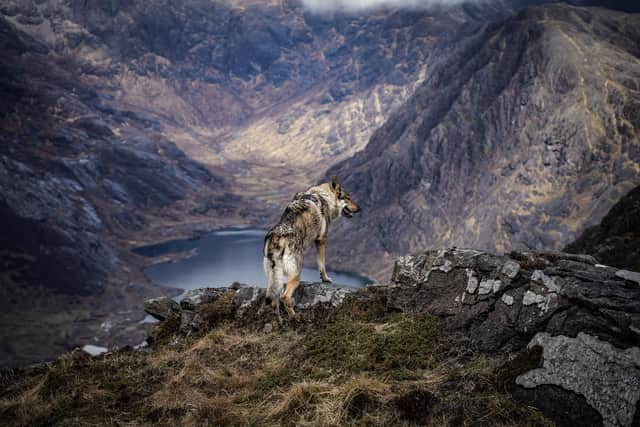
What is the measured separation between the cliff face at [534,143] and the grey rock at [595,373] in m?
137

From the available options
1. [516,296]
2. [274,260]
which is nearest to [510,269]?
[516,296]

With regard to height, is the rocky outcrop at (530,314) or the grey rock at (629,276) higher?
the grey rock at (629,276)

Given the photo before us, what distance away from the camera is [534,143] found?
526 ft

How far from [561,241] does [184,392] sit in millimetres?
140012

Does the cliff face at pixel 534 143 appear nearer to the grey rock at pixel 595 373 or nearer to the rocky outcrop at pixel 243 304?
the rocky outcrop at pixel 243 304

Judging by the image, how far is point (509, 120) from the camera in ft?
580

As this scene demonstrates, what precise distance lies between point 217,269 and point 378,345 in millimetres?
156727

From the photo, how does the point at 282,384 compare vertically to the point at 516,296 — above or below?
below

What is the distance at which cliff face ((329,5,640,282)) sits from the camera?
13788 centimetres

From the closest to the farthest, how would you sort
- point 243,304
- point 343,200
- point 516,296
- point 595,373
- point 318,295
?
point 595,373 → point 516,296 → point 318,295 → point 243,304 → point 343,200

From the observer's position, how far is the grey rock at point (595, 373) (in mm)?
6293

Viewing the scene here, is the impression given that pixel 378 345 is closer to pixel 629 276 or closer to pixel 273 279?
pixel 273 279

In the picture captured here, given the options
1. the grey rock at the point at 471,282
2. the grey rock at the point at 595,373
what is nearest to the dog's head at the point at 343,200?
the grey rock at the point at 471,282

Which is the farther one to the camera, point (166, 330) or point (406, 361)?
point (166, 330)
